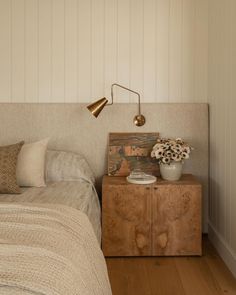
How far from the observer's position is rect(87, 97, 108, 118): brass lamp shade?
2770 millimetres

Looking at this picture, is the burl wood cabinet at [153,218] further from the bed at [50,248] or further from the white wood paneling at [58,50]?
the white wood paneling at [58,50]

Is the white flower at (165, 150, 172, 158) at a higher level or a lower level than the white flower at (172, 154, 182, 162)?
higher

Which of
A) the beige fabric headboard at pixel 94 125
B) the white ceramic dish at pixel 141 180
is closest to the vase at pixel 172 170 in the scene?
the white ceramic dish at pixel 141 180

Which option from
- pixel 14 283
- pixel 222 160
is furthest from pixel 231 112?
pixel 14 283

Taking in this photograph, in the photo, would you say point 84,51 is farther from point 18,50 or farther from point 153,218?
point 153,218

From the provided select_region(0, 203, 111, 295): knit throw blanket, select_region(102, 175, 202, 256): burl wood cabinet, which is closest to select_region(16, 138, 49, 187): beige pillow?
select_region(102, 175, 202, 256): burl wood cabinet

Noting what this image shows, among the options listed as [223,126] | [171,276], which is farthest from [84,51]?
[171,276]

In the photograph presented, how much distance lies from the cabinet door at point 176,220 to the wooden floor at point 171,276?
8 centimetres

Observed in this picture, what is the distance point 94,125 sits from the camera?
119 inches

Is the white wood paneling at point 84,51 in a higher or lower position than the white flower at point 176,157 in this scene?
higher

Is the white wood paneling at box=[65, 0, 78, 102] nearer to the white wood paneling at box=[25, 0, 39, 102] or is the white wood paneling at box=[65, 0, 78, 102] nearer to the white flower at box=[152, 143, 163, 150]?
the white wood paneling at box=[25, 0, 39, 102]

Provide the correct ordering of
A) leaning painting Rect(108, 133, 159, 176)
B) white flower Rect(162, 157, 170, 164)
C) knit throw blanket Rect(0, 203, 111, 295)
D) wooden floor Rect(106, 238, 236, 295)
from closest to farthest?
knit throw blanket Rect(0, 203, 111, 295), wooden floor Rect(106, 238, 236, 295), white flower Rect(162, 157, 170, 164), leaning painting Rect(108, 133, 159, 176)

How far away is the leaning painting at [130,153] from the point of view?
296 centimetres

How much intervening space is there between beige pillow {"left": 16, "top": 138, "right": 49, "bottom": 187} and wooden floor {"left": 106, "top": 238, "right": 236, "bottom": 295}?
31.5 inches
